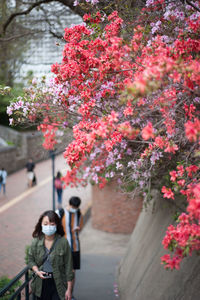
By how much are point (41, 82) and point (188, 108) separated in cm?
223

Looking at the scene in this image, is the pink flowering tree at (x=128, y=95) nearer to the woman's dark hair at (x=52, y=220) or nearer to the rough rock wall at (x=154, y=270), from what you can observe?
the woman's dark hair at (x=52, y=220)

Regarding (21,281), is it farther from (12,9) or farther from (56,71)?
(12,9)

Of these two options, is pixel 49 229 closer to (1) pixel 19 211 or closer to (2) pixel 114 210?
(2) pixel 114 210

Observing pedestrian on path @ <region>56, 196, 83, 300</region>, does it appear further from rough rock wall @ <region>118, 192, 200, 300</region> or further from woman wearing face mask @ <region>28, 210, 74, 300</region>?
woman wearing face mask @ <region>28, 210, 74, 300</region>

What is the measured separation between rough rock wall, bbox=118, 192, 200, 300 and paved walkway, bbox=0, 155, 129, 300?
532mm

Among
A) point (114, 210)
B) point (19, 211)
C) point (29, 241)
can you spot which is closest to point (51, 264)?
point (29, 241)

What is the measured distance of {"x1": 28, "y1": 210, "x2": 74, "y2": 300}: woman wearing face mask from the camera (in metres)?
4.09

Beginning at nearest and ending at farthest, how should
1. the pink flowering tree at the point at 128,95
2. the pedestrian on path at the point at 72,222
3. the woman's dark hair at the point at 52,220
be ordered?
the pink flowering tree at the point at 128,95, the woman's dark hair at the point at 52,220, the pedestrian on path at the point at 72,222

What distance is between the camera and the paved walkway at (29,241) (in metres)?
7.08

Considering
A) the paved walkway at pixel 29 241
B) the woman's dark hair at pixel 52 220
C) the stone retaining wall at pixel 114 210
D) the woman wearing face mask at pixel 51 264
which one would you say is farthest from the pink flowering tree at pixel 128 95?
the stone retaining wall at pixel 114 210

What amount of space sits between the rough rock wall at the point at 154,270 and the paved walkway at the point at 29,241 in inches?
21.0

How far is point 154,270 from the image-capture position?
5.32 m

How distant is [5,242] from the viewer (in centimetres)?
923

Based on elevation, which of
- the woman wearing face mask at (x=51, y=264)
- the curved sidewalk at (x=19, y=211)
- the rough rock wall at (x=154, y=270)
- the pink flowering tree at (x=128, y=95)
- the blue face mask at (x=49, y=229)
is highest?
the pink flowering tree at (x=128, y=95)
